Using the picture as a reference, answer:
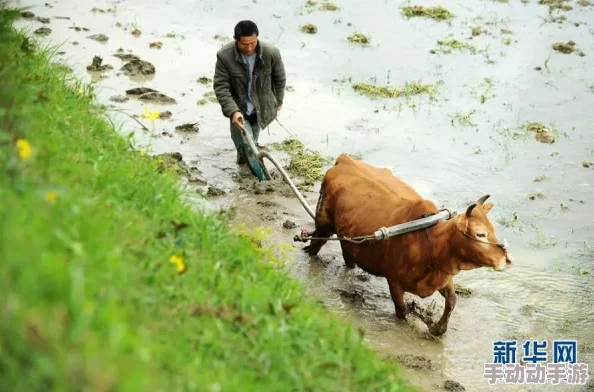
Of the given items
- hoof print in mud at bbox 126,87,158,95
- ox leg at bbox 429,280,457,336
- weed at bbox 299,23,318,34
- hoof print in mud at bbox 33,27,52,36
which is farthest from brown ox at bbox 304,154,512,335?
hoof print in mud at bbox 33,27,52,36

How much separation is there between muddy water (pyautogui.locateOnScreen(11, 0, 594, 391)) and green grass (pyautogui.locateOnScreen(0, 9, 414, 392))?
1.09 meters

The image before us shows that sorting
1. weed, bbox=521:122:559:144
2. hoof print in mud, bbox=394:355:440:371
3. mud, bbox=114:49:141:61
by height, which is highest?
mud, bbox=114:49:141:61

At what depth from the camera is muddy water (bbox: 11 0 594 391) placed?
6625 millimetres

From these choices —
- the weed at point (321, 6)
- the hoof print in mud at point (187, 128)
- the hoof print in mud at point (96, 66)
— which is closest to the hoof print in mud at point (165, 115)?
the hoof print in mud at point (187, 128)

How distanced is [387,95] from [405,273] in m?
5.08

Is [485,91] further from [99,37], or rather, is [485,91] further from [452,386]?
[452,386]

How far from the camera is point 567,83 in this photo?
11.3 m

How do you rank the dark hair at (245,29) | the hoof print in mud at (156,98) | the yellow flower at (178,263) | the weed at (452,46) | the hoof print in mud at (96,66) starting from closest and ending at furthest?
the yellow flower at (178,263)
the dark hair at (245,29)
the hoof print in mud at (156,98)
the hoof print in mud at (96,66)
the weed at (452,46)

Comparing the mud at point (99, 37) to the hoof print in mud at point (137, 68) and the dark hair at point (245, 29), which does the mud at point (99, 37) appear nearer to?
the hoof print in mud at point (137, 68)

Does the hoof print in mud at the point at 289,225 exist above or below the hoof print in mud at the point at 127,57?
below

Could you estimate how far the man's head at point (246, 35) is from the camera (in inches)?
293

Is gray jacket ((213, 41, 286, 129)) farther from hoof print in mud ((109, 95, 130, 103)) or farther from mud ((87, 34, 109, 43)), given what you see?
mud ((87, 34, 109, 43))

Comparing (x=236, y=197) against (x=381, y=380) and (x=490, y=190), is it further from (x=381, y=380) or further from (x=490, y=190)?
(x=381, y=380)

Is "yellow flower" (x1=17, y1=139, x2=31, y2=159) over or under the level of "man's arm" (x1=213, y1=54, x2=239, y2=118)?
over
